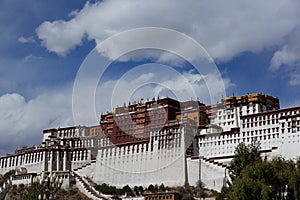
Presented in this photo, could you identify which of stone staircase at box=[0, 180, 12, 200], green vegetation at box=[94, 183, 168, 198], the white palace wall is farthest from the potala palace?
green vegetation at box=[94, 183, 168, 198]

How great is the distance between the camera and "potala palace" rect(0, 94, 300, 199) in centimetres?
7288

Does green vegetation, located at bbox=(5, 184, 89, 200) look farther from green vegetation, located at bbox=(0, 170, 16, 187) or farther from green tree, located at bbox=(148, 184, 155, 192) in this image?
green tree, located at bbox=(148, 184, 155, 192)

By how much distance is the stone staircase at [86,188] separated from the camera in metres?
74.8

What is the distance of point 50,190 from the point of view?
29688 mm

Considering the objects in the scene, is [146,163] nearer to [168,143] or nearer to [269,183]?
[168,143]

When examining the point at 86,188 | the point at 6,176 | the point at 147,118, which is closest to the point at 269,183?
the point at 86,188

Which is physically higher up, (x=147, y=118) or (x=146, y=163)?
(x=147, y=118)

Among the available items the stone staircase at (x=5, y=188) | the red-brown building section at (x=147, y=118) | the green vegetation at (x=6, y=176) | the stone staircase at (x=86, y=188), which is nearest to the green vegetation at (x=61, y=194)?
the stone staircase at (x=86, y=188)

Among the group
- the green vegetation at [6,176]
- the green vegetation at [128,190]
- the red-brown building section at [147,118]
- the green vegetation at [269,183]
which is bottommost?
the green vegetation at [128,190]

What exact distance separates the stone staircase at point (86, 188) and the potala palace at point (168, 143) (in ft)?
1.39

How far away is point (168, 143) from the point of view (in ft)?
258

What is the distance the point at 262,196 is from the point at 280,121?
3548 cm

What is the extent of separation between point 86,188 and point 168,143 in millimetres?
15649

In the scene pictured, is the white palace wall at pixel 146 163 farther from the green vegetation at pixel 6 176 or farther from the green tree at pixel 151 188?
the green vegetation at pixel 6 176
